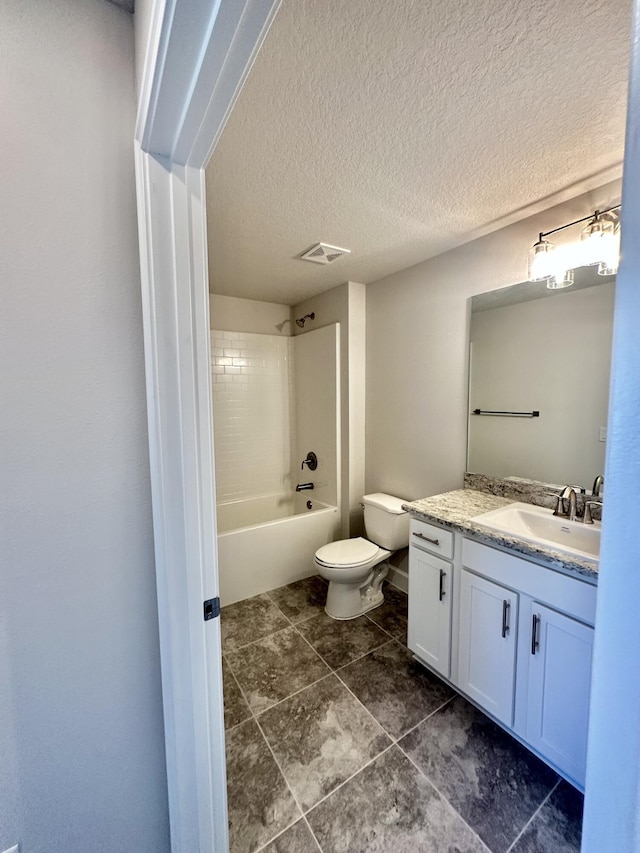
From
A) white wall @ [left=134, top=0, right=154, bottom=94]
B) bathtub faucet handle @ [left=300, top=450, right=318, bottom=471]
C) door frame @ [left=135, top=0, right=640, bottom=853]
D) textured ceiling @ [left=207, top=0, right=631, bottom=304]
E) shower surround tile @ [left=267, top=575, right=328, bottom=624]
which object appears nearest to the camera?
door frame @ [left=135, top=0, right=640, bottom=853]

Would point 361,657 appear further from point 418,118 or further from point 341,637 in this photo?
point 418,118

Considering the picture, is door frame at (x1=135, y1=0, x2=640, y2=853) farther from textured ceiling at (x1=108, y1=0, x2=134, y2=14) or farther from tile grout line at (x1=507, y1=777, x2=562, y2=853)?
tile grout line at (x1=507, y1=777, x2=562, y2=853)

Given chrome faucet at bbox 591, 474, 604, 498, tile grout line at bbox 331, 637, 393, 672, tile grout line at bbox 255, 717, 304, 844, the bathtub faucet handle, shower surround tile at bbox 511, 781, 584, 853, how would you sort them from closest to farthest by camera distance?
shower surround tile at bbox 511, 781, 584, 853
tile grout line at bbox 255, 717, 304, 844
chrome faucet at bbox 591, 474, 604, 498
tile grout line at bbox 331, 637, 393, 672
the bathtub faucet handle

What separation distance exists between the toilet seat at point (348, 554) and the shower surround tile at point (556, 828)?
1.19m

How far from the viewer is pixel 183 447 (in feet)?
2.64

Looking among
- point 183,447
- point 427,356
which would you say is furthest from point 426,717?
point 427,356

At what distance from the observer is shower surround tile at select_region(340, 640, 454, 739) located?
5.06 feet

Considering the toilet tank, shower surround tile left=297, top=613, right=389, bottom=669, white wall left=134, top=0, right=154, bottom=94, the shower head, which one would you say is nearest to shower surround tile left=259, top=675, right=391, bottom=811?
shower surround tile left=297, top=613, right=389, bottom=669

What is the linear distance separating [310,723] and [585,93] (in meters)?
2.52

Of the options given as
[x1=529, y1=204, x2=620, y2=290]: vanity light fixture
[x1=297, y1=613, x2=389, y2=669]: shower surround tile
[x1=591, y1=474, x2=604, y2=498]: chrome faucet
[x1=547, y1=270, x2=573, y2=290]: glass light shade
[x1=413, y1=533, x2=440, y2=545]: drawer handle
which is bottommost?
[x1=297, y1=613, x2=389, y2=669]: shower surround tile

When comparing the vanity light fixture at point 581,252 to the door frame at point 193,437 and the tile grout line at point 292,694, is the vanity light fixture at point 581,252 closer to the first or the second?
the door frame at point 193,437

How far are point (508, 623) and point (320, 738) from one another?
92cm

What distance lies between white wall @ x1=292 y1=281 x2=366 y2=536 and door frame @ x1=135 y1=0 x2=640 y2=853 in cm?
198

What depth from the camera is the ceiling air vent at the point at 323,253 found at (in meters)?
2.04
